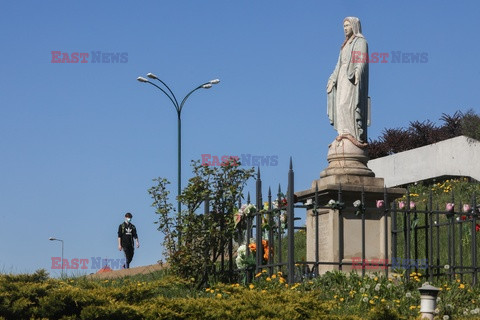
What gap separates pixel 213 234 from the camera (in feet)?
53.2

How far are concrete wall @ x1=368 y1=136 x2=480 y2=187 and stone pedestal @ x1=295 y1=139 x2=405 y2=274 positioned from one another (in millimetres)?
18449

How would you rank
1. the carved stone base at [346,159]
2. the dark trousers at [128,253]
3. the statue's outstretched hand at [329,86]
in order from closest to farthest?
the carved stone base at [346,159] → the statue's outstretched hand at [329,86] → the dark trousers at [128,253]

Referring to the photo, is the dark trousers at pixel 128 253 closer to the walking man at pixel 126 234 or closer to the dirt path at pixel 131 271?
the walking man at pixel 126 234

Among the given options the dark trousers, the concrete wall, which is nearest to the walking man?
the dark trousers

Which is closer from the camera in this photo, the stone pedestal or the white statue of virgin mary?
the stone pedestal

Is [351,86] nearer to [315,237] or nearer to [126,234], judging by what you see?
[315,237]

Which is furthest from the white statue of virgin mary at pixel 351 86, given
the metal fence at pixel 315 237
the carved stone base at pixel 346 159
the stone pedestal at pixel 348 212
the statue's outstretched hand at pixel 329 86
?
the metal fence at pixel 315 237

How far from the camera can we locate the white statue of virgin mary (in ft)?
54.4

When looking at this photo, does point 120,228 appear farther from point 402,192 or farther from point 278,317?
point 278,317

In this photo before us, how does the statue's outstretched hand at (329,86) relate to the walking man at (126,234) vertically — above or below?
above

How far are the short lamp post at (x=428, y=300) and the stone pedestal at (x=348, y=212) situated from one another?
12.9 feet

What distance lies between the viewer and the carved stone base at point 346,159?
16.2 meters

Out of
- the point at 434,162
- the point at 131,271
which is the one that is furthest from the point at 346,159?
the point at 434,162

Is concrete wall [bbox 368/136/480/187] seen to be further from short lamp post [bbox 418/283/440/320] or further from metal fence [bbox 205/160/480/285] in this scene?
short lamp post [bbox 418/283/440/320]
